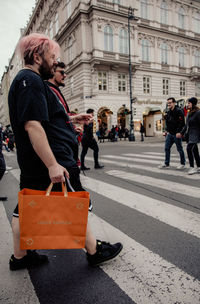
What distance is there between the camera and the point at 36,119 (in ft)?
5.13

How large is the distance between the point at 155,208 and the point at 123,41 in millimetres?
27465

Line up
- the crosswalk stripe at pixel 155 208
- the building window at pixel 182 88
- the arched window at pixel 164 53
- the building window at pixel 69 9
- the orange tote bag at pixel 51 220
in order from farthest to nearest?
1. the building window at pixel 182 88
2. the arched window at pixel 164 53
3. the building window at pixel 69 9
4. the crosswalk stripe at pixel 155 208
5. the orange tote bag at pixel 51 220

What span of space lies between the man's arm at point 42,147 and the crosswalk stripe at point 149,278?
94 centimetres

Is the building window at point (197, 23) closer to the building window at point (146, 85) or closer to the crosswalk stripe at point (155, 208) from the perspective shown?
the building window at point (146, 85)

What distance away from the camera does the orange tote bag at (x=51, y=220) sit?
147 centimetres

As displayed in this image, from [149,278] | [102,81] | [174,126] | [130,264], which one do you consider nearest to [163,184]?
[174,126]

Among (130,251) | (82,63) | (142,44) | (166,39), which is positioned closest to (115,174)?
(130,251)

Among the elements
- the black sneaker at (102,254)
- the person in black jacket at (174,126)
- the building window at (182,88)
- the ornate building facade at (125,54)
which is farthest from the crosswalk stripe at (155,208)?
the building window at (182,88)

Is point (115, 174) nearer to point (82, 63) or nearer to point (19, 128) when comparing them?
point (19, 128)

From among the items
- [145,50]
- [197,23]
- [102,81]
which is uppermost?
[197,23]

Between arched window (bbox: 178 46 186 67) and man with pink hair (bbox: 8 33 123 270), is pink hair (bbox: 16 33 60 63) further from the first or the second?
arched window (bbox: 178 46 186 67)

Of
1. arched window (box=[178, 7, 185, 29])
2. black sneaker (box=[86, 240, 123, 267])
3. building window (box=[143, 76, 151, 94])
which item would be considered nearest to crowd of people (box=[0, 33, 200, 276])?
black sneaker (box=[86, 240, 123, 267])

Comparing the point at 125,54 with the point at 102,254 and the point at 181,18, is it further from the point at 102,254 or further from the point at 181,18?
the point at 102,254

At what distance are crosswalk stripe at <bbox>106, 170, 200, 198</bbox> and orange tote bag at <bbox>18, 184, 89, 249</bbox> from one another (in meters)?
2.89
